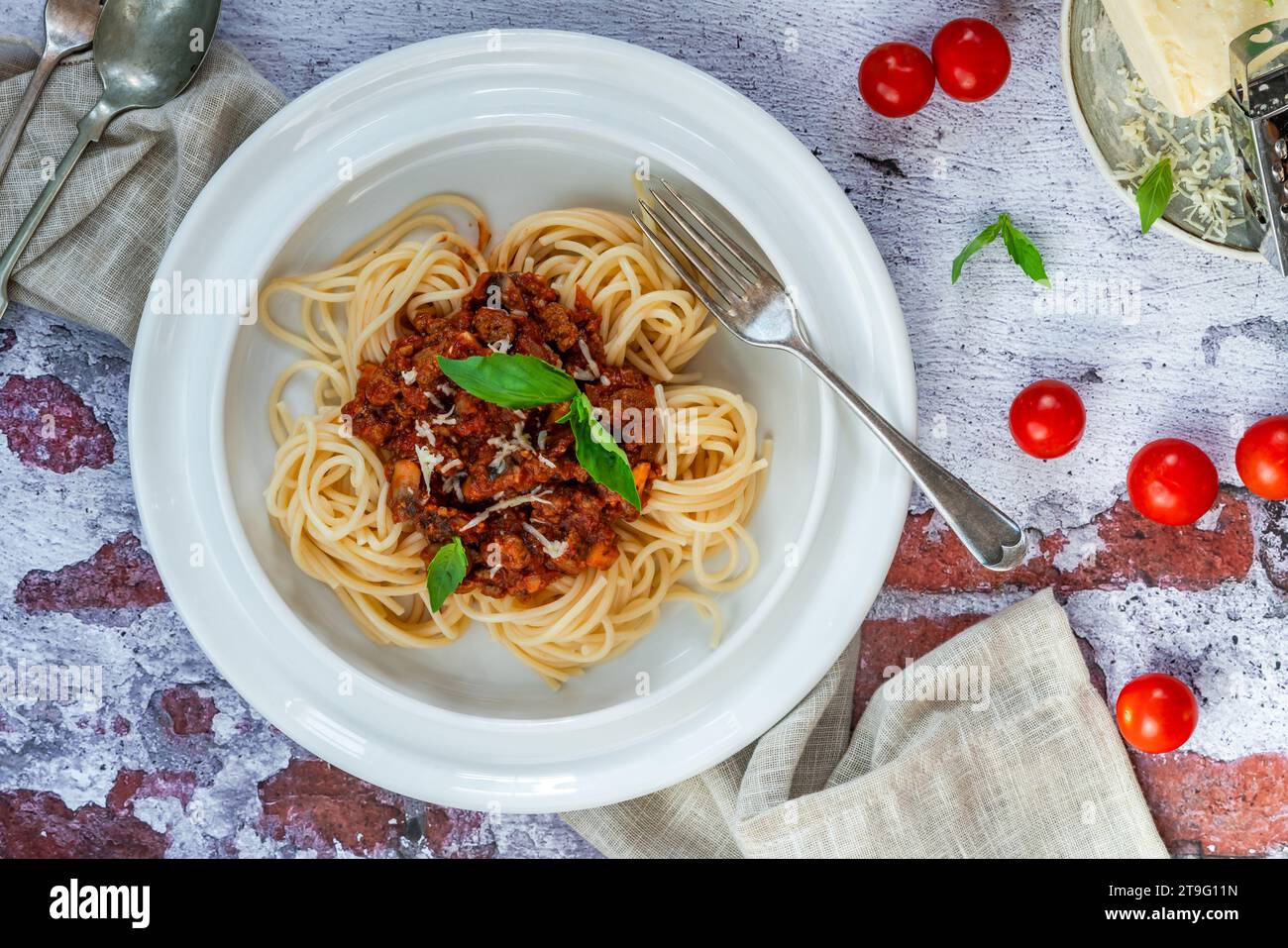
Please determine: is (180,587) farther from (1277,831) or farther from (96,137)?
(1277,831)

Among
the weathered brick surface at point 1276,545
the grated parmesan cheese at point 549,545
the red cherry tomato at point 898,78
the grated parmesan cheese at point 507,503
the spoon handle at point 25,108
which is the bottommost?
the weathered brick surface at point 1276,545

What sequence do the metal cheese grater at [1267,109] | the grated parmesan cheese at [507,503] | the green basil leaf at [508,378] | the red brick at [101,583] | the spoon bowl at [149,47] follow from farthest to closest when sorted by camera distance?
1. the red brick at [101,583]
2. the spoon bowl at [149,47]
3. the grated parmesan cheese at [507,503]
4. the metal cheese grater at [1267,109]
5. the green basil leaf at [508,378]

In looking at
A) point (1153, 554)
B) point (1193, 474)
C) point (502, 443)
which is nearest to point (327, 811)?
point (502, 443)

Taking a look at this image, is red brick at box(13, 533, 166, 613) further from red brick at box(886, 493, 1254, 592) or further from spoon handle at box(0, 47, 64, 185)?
red brick at box(886, 493, 1254, 592)

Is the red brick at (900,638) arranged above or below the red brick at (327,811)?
above

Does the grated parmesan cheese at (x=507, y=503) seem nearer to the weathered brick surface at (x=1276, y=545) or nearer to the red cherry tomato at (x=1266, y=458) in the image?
the red cherry tomato at (x=1266, y=458)

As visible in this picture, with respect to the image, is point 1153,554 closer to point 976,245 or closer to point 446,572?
point 976,245

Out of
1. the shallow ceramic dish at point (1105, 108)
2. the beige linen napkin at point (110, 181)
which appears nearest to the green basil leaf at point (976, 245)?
the shallow ceramic dish at point (1105, 108)
